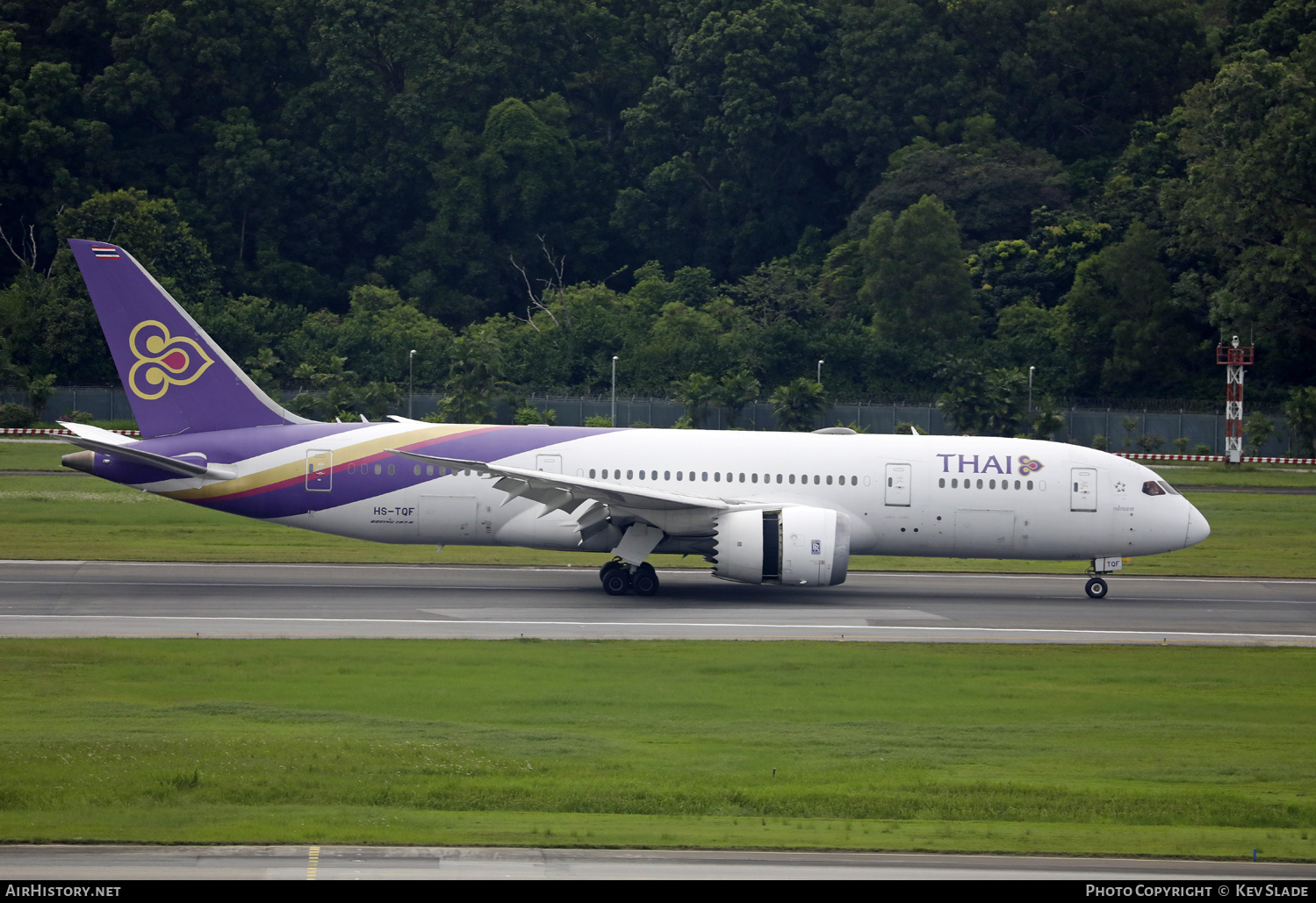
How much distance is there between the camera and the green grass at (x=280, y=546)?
34.9 m

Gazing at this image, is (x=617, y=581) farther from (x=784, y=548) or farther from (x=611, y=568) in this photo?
(x=784, y=548)

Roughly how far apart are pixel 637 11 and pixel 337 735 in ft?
346

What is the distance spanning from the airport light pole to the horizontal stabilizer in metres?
46.7

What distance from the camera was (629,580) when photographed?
97.7ft

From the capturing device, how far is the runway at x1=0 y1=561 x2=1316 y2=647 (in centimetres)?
2516

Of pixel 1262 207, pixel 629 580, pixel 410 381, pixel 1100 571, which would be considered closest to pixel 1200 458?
pixel 1262 207

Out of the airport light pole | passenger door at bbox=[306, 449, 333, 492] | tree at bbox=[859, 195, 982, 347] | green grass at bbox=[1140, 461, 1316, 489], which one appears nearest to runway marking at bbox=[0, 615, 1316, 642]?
passenger door at bbox=[306, 449, 333, 492]

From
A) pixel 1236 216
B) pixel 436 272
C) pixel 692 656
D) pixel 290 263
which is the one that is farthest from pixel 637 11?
pixel 692 656

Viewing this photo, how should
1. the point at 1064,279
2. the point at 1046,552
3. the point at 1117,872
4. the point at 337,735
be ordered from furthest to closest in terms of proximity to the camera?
the point at 1064,279 < the point at 1046,552 < the point at 337,735 < the point at 1117,872

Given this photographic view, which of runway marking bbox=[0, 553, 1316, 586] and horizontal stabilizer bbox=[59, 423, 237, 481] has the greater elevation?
horizontal stabilizer bbox=[59, 423, 237, 481]

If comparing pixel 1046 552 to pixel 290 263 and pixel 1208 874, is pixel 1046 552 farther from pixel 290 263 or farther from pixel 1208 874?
pixel 290 263

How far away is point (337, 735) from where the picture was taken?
17.0 meters

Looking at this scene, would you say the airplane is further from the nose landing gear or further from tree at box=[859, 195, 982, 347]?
tree at box=[859, 195, 982, 347]

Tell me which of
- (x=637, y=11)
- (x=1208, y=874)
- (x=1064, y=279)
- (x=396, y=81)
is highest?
(x=637, y=11)
